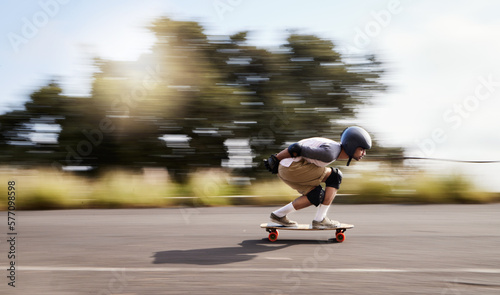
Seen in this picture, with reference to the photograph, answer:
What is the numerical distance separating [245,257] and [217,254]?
0.33 meters

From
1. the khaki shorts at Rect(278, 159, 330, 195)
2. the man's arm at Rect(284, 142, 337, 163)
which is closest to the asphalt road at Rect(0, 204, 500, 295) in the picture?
the khaki shorts at Rect(278, 159, 330, 195)

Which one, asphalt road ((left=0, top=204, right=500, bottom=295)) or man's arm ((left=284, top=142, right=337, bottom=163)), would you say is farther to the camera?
man's arm ((left=284, top=142, right=337, bottom=163))

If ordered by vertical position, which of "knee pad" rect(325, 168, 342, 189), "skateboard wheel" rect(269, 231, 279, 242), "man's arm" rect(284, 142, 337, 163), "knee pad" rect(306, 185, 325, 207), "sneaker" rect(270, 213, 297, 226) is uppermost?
"man's arm" rect(284, 142, 337, 163)

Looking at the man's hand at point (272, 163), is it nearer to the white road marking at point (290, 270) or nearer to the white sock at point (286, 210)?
the white sock at point (286, 210)

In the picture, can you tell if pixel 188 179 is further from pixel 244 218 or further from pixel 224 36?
pixel 244 218

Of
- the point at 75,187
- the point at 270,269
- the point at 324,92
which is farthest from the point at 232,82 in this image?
the point at 270,269

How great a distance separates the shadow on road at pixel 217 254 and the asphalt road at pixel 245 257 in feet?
0.03

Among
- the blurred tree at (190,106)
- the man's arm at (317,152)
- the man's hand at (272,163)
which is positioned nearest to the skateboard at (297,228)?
the man's hand at (272,163)

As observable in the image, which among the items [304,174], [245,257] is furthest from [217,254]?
[304,174]

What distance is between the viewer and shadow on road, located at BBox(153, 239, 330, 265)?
16.9 ft

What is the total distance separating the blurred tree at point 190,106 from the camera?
16625 mm

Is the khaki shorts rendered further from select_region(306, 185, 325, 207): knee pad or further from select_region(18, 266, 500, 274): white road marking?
select_region(18, 266, 500, 274): white road marking

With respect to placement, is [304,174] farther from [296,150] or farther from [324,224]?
[324,224]

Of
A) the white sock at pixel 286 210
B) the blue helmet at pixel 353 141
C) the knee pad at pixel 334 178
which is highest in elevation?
the blue helmet at pixel 353 141
